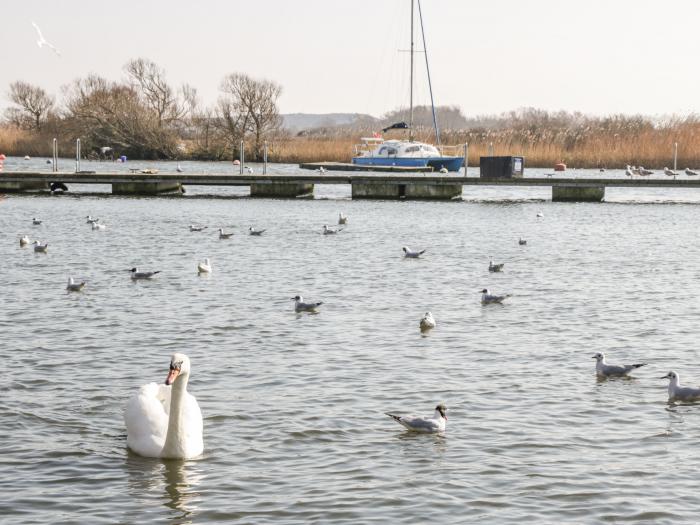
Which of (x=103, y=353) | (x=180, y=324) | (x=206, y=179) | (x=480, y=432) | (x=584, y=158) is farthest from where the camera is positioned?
(x=584, y=158)

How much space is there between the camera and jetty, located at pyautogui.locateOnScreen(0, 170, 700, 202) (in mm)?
62062

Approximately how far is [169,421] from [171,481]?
78cm

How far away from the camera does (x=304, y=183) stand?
63.7 metres

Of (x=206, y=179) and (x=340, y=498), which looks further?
(x=206, y=179)

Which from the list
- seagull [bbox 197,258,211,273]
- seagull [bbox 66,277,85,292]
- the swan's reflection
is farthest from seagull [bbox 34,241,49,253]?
the swan's reflection

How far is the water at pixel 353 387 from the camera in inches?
456

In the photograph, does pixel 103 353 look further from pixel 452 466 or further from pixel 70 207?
pixel 70 207

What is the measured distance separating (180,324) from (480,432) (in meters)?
9.20

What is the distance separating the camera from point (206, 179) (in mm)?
62844

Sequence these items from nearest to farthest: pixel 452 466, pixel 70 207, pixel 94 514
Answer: pixel 94 514
pixel 452 466
pixel 70 207

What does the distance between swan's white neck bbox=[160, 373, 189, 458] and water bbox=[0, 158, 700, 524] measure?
0.77ft

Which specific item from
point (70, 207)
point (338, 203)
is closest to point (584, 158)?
point (338, 203)

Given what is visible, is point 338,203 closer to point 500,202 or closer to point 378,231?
point 500,202

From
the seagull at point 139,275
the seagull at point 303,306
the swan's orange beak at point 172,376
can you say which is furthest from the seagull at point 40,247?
the swan's orange beak at point 172,376
